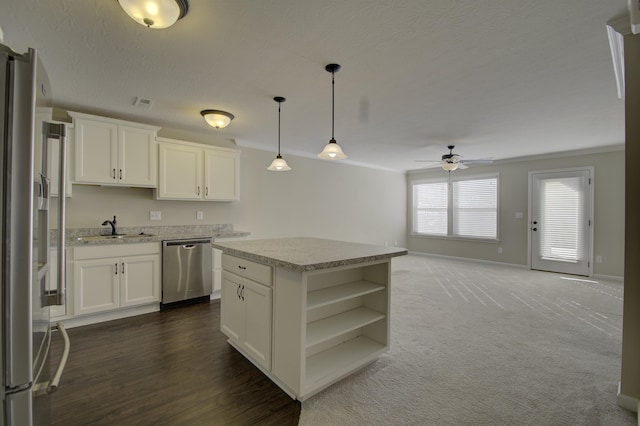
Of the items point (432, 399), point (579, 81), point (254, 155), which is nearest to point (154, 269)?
point (254, 155)

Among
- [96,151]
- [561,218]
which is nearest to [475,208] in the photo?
[561,218]

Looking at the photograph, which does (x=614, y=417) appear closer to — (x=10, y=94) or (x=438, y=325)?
(x=438, y=325)

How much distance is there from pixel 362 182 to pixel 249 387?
5.57 meters

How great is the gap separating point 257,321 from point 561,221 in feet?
20.9

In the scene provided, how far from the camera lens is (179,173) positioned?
3.80 meters

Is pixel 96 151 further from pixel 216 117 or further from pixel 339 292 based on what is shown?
pixel 339 292

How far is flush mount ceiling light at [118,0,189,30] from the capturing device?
1444 mm

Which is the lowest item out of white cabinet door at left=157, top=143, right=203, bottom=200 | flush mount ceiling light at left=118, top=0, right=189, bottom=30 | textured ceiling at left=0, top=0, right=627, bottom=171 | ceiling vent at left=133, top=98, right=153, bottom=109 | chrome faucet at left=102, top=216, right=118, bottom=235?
chrome faucet at left=102, top=216, right=118, bottom=235

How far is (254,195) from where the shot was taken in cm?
491

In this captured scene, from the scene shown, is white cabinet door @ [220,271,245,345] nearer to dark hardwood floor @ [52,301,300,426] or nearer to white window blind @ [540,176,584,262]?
dark hardwood floor @ [52,301,300,426]

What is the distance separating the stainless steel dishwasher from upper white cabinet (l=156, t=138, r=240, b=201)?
0.69 meters

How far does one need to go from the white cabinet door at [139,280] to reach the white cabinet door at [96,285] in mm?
58

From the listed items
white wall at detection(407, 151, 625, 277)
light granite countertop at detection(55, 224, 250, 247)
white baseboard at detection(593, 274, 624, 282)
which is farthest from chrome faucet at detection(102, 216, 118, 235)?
white baseboard at detection(593, 274, 624, 282)

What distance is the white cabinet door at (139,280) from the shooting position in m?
3.20
